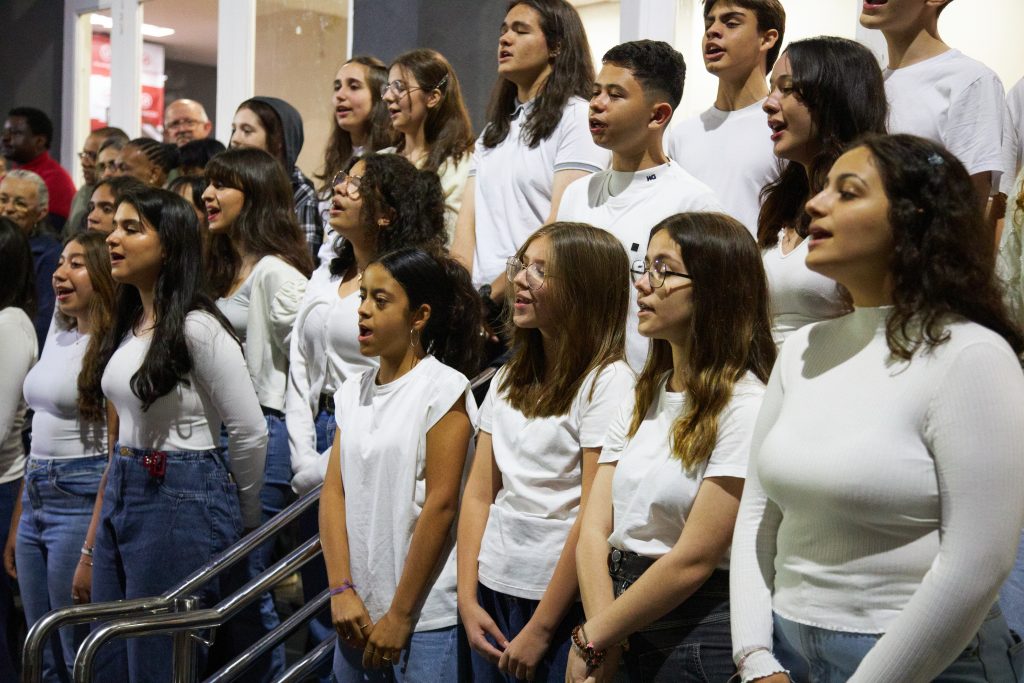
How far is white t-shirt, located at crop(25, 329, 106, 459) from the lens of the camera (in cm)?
380

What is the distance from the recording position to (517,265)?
105 inches

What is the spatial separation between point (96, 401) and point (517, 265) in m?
1.73

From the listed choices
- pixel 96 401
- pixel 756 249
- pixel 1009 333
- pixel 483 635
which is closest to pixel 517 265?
pixel 756 249

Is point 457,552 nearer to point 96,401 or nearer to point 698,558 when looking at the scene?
point 698,558

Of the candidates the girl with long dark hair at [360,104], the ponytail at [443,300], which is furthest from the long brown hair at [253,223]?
the ponytail at [443,300]

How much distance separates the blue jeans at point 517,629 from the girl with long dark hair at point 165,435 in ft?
3.58

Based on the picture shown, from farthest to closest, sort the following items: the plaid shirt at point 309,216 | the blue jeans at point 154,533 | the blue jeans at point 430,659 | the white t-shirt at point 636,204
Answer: the plaid shirt at point 309,216
the blue jeans at point 154,533
the white t-shirt at point 636,204
the blue jeans at point 430,659

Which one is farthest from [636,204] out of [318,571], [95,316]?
[95,316]

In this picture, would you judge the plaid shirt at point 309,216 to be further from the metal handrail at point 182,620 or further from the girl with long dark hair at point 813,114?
the girl with long dark hair at point 813,114

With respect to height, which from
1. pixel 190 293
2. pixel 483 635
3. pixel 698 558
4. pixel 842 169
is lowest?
pixel 483 635

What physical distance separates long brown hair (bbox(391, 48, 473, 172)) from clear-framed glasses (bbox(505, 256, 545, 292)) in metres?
1.51

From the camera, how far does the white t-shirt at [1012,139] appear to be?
284cm

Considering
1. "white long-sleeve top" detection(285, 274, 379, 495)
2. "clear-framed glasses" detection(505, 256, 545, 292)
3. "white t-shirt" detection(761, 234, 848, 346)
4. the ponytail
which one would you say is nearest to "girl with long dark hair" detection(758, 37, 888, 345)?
"white t-shirt" detection(761, 234, 848, 346)

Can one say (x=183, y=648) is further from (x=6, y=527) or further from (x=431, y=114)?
(x=431, y=114)
